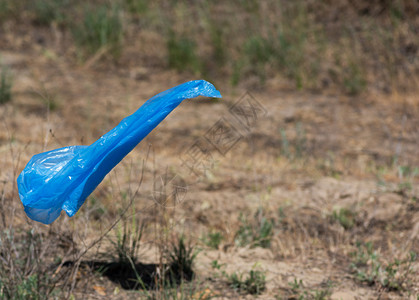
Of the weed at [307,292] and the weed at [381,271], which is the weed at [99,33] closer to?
the weed at [381,271]

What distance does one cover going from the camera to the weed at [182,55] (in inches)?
261

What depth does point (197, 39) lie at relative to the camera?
7309mm

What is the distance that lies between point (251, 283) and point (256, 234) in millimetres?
604

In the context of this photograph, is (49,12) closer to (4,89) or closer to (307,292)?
(4,89)

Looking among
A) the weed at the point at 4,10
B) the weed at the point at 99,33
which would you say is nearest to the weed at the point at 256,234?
the weed at the point at 99,33

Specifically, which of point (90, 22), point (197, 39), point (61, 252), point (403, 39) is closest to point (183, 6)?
point (197, 39)

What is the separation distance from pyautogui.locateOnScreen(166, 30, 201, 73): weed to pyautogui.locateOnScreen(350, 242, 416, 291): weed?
4.20 m

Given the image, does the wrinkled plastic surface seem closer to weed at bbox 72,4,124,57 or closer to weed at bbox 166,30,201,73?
weed at bbox 166,30,201,73

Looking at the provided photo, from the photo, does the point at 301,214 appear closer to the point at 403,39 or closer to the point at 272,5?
the point at 403,39

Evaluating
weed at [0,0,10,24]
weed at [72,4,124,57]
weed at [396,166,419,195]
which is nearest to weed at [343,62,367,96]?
weed at [396,166,419,195]

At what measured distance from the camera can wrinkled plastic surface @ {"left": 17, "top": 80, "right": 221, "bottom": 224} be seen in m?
1.73

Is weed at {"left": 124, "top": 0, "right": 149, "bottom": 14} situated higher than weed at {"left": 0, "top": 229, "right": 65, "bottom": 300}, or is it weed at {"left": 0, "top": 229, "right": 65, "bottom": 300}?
weed at {"left": 124, "top": 0, "right": 149, "bottom": 14}

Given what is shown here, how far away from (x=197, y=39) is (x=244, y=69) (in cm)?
103

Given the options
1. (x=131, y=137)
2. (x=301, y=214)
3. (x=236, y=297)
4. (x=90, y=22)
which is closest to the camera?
(x=131, y=137)
